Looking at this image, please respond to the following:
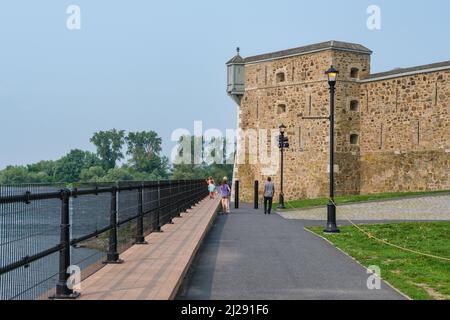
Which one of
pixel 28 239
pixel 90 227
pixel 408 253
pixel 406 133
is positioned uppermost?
pixel 406 133

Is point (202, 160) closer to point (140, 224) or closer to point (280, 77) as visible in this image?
point (280, 77)

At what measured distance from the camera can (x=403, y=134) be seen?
128ft

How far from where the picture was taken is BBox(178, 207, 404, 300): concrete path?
8.12 m

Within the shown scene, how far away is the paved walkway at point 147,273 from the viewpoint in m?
6.96

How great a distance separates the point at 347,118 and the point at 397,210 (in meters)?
19.3

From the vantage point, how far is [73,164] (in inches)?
4520

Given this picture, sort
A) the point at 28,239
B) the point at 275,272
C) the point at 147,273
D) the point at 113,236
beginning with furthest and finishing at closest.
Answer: the point at 275,272 < the point at 113,236 < the point at 147,273 < the point at 28,239

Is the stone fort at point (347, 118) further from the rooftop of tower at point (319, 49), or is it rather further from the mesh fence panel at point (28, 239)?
the mesh fence panel at point (28, 239)

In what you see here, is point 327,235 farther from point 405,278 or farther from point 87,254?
point 87,254

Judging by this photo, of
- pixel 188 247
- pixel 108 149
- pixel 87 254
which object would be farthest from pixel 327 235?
pixel 108 149

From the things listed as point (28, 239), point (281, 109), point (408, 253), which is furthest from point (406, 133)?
point (28, 239)

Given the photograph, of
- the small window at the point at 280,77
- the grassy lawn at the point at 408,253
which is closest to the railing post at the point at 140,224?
the grassy lawn at the point at 408,253

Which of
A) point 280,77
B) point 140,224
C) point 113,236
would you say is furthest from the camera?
point 280,77
